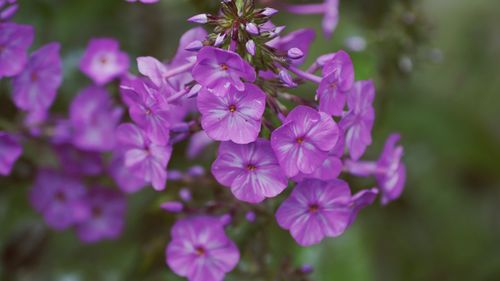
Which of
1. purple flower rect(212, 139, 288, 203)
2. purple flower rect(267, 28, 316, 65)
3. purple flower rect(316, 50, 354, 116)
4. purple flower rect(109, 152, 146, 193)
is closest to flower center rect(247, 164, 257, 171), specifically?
purple flower rect(212, 139, 288, 203)

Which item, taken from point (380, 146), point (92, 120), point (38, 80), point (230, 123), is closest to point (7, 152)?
point (38, 80)

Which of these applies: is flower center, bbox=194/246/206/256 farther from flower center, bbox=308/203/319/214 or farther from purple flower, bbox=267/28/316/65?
purple flower, bbox=267/28/316/65

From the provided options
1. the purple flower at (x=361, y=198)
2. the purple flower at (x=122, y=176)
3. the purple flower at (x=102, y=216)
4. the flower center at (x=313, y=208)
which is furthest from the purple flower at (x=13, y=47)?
the purple flower at (x=361, y=198)

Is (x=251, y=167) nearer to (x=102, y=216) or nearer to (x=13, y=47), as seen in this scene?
(x=13, y=47)

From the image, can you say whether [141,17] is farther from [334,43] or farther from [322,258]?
[322,258]

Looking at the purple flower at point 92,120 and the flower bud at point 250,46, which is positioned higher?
the flower bud at point 250,46

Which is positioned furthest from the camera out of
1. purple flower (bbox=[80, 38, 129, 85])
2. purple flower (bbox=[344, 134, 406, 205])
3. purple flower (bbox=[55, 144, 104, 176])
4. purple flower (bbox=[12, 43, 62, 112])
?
purple flower (bbox=[55, 144, 104, 176])

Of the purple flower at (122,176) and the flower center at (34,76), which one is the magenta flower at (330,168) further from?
the flower center at (34,76)

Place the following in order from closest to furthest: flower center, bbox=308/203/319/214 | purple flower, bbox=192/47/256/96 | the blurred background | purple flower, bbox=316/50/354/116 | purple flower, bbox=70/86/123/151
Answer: purple flower, bbox=192/47/256/96 < purple flower, bbox=316/50/354/116 < flower center, bbox=308/203/319/214 < purple flower, bbox=70/86/123/151 < the blurred background
